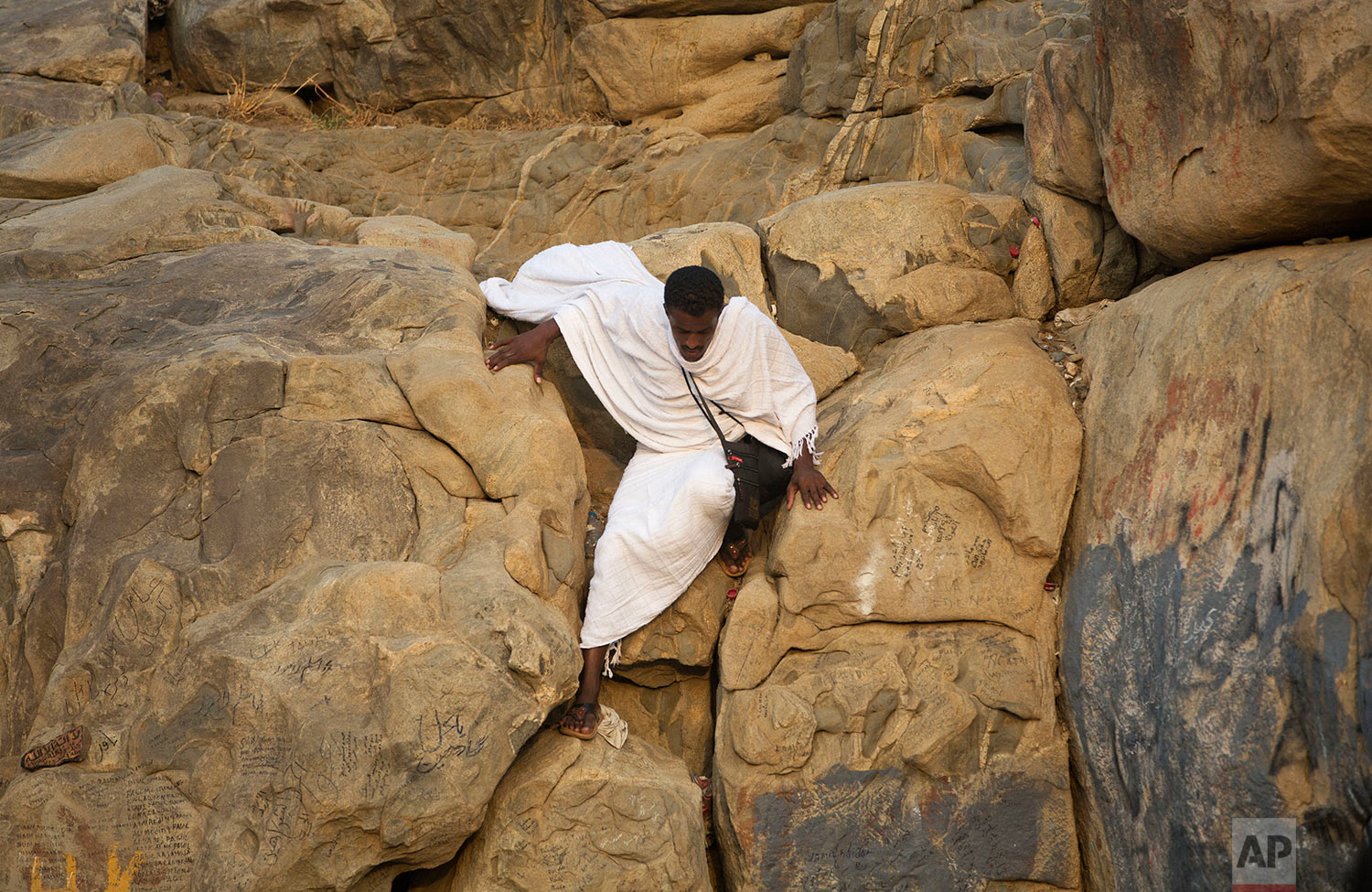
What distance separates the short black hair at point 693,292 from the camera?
13.2 feet

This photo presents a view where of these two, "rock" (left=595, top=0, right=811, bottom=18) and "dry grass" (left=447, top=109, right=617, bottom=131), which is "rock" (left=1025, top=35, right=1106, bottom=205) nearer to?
"rock" (left=595, top=0, right=811, bottom=18)

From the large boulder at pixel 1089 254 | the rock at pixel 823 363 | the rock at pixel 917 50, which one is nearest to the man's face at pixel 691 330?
the rock at pixel 823 363

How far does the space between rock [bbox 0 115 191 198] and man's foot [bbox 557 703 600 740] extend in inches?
168

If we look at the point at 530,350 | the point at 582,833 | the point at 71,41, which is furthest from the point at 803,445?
the point at 71,41

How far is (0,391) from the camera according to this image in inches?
165

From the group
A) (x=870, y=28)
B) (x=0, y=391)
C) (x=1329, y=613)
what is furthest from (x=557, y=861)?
(x=870, y=28)

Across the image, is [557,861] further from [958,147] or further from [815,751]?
[958,147]

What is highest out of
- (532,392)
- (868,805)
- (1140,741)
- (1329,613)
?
(532,392)

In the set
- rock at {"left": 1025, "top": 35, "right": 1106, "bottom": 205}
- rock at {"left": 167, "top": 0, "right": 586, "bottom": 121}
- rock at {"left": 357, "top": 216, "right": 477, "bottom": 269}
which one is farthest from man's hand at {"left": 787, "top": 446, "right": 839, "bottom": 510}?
rock at {"left": 167, "top": 0, "right": 586, "bottom": 121}

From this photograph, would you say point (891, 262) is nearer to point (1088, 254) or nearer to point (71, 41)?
point (1088, 254)

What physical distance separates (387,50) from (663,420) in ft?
19.6

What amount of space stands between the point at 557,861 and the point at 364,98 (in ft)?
23.8

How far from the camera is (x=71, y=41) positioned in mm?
7848

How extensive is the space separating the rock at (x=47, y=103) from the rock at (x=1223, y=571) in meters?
6.74
